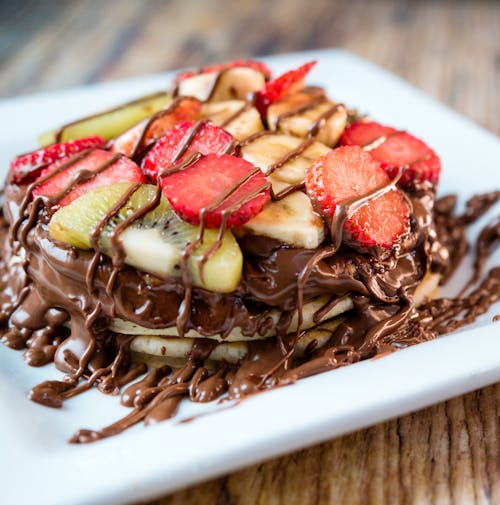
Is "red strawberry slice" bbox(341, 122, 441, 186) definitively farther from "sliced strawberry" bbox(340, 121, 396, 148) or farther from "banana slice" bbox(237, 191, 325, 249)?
"banana slice" bbox(237, 191, 325, 249)

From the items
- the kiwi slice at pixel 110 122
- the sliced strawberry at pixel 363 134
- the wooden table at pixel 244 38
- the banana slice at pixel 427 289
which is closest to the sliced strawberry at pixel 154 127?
the kiwi slice at pixel 110 122

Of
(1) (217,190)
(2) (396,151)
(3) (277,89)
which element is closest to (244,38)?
(3) (277,89)

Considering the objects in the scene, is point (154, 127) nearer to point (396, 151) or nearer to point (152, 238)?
point (152, 238)

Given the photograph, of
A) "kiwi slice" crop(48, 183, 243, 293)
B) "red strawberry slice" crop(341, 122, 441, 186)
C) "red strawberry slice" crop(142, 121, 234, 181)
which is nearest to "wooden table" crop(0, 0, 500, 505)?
"red strawberry slice" crop(341, 122, 441, 186)

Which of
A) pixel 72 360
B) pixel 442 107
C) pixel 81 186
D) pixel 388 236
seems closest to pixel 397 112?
pixel 442 107

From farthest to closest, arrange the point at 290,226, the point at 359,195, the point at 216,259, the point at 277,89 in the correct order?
the point at 277,89 < the point at 359,195 < the point at 290,226 < the point at 216,259
